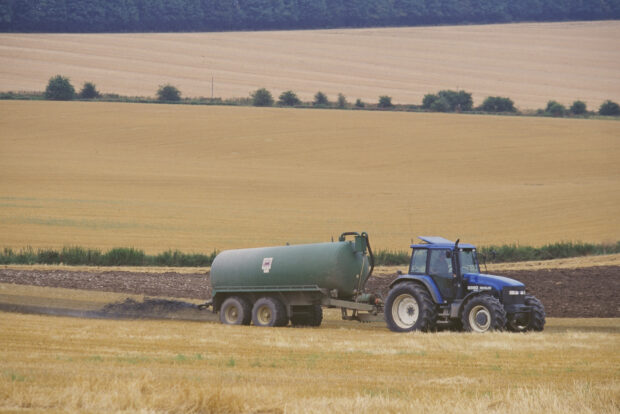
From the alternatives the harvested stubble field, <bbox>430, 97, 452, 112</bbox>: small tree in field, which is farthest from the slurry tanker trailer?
<bbox>430, 97, 452, 112</bbox>: small tree in field

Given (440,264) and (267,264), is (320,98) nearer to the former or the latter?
(267,264)

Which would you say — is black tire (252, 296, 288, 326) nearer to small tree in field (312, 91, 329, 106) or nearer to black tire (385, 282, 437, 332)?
black tire (385, 282, 437, 332)

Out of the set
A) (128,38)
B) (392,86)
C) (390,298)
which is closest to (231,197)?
(390,298)

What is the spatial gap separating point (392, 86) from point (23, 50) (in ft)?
154

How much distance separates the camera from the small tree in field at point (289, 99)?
97188mm

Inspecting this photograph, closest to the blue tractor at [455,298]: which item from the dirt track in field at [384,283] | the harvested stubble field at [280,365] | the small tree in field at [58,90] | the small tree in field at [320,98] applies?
the harvested stubble field at [280,365]

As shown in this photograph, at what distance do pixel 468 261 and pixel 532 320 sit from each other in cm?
208

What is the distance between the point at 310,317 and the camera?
79.5 feet

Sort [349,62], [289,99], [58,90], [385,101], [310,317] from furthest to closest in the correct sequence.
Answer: [349,62] → [289,99] → [385,101] → [58,90] → [310,317]

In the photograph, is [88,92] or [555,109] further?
[88,92]

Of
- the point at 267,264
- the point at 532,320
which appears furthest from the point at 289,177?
the point at 532,320

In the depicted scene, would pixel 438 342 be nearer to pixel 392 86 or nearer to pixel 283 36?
pixel 392 86

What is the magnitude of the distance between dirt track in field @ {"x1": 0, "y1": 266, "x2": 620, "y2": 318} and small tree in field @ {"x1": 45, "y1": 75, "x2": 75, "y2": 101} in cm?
6416

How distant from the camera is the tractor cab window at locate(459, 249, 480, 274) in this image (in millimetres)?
21984
